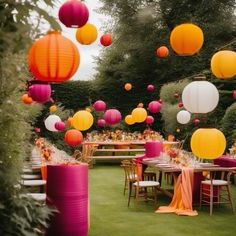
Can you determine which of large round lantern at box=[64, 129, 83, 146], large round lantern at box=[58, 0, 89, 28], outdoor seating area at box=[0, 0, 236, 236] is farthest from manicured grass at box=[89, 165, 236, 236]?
large round lantern at box=[58, 0, 89, 28]

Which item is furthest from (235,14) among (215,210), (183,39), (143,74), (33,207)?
(33,207)

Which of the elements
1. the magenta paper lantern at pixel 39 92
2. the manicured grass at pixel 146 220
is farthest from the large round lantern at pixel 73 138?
the magenta paper lantern at pixel 39 92

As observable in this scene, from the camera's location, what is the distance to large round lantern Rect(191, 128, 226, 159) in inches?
210

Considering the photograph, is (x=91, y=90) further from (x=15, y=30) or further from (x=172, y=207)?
(x=15, y=30)

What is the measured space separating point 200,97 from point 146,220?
9.20 feet

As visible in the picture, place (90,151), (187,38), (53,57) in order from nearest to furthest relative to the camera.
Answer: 1. (53,57)
2. (187,38)
3. (90,151)

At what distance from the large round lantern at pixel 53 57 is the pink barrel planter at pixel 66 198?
69.7 inches

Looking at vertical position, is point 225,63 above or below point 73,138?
above

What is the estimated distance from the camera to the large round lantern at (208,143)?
5.32 m

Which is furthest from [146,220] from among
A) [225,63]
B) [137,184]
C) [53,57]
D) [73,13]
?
[73,13]

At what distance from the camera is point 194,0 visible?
2514 centimetres

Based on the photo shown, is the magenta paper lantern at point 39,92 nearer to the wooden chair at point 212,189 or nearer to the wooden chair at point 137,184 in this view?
the wooden chair at point 137,184

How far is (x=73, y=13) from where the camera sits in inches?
168

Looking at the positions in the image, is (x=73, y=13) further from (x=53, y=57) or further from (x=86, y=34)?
(x=86, y=34)
